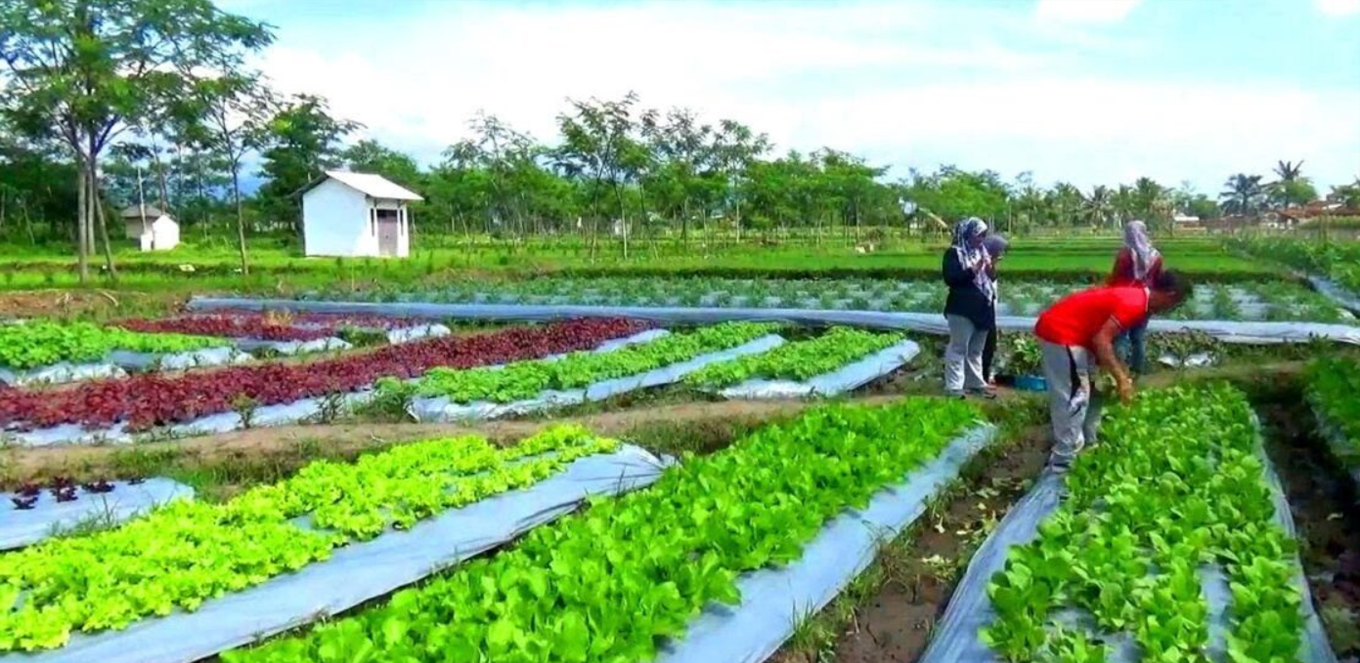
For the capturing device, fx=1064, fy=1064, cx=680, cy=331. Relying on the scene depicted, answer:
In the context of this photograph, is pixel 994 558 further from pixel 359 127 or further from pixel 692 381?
pixel 359 127

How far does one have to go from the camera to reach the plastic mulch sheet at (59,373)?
10266 millimetres

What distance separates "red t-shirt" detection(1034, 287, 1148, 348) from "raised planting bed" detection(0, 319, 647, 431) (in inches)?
235

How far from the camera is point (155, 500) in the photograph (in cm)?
605

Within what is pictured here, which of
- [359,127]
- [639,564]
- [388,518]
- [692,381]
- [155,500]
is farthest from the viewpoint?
[359,127]

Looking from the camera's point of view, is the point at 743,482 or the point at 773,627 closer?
the point at 773,627

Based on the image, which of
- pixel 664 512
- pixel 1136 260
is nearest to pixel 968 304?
pixel 1136 260

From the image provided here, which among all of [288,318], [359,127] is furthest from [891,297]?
[359,127]

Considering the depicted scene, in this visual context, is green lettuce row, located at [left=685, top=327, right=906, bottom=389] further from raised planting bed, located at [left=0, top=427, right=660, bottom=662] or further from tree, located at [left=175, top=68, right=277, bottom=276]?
tree, located at [left=175, top=68, right=277, bottom=276]

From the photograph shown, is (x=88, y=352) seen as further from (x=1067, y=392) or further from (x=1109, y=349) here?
(x=1109, y=349)

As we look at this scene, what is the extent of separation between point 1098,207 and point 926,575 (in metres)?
78.3

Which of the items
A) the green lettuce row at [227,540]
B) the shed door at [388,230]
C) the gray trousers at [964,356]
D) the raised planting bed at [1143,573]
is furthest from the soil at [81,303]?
the shed door at [388,230]

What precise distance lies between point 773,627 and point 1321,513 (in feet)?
13.1

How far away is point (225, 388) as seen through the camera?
29.2 feet

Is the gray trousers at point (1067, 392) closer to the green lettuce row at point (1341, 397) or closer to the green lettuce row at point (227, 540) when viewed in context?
the green lettuce row at point (1341, 397)
